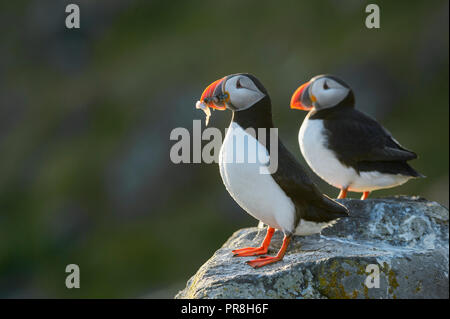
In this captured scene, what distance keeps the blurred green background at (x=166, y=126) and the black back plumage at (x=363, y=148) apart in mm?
8328

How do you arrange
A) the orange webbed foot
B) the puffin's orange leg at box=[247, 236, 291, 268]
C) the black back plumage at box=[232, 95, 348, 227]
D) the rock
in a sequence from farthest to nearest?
the orange webbed foot < the black back plumage at box=[232, 95, 348, 227] < the puffin's orange leg at box=[247, 236, 291, 268] < the rock

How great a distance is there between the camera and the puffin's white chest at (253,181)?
637cm

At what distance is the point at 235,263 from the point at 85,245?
1889 cm

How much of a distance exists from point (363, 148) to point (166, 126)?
16.9 m

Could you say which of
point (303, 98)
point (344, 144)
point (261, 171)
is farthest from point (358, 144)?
point (261, 171)

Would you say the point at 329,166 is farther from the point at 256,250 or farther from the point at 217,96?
the point at 217,96

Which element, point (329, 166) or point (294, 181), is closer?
point (294, 181)

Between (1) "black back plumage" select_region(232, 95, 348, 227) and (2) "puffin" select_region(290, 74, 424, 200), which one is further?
(2) "puffin" select_region(290, 74, 424, 200)

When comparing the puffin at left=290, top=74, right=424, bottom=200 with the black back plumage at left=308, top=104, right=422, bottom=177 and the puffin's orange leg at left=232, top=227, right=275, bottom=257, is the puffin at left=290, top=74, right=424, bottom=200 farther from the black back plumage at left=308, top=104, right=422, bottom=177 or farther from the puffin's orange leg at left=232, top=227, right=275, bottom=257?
the puffin's orange leg at left=232, top=227, right=275, bottom=257

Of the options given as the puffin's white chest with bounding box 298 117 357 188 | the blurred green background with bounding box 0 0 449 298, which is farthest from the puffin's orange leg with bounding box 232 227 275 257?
the blurred green background with bounding box 0 0 449 298

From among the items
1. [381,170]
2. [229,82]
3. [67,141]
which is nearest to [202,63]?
[67,141]

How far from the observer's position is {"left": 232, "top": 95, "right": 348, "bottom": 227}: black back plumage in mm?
6414

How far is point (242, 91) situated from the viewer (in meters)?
6.46

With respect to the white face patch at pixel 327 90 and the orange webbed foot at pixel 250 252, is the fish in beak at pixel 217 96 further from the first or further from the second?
the white face patch at pixel 327 90
